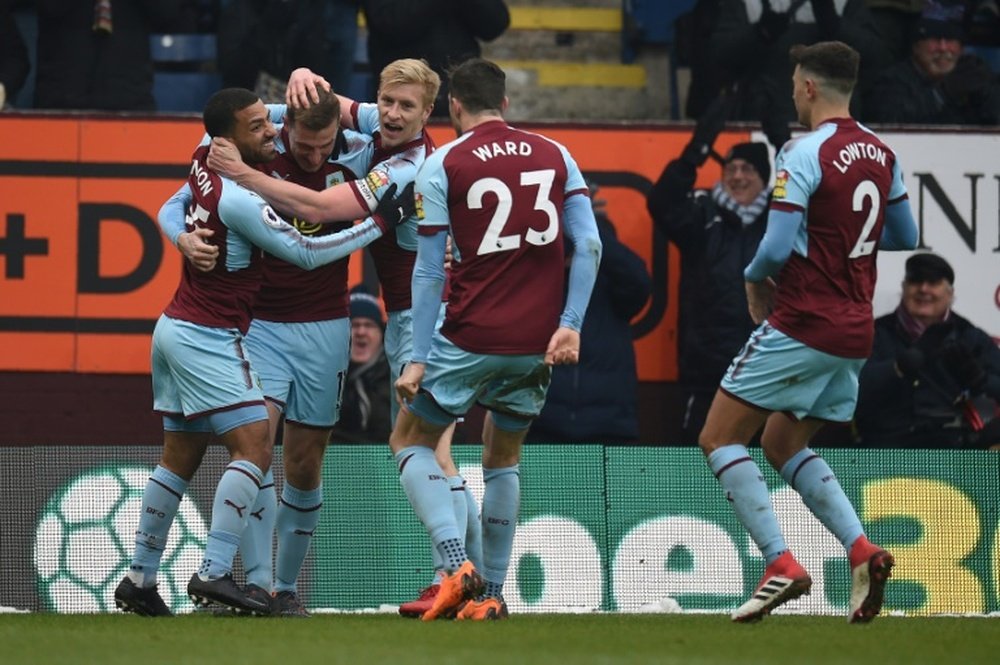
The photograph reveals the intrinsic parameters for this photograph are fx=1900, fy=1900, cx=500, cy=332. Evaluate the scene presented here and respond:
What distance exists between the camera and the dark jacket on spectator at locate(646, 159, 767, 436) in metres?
11.1

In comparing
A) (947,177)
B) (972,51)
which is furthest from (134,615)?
(972,51)

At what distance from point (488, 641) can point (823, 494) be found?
→ 173 centimetres

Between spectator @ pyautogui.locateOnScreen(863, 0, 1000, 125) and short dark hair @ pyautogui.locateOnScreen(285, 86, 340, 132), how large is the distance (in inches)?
195

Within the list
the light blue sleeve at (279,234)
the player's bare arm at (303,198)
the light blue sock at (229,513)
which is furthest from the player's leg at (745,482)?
the light blue sock at (229,513)

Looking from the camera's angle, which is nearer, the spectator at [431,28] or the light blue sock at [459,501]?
the light blue sock at [459,501]

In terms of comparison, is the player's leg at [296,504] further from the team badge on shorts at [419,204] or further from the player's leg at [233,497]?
the team badge on shorts at [419,204]

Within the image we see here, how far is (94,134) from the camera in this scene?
11617 mm

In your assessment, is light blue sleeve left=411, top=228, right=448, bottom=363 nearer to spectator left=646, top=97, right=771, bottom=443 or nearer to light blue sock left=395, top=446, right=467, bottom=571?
light blue sock left=395, top=446, right=467, bottom=571

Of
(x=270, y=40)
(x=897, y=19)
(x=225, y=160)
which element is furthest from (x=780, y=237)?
(x=897, y=19)

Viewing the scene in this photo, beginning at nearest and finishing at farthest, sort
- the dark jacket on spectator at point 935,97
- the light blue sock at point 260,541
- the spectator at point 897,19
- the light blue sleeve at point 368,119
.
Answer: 1. the light blue sock at point 260,541
2. the light blue sleeve at point 368,119
3. the dark jacket on spectator at point 935,97
4. the spectator at point 897,19

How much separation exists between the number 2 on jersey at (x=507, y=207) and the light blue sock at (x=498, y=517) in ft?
3.31

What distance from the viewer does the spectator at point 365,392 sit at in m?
10.8

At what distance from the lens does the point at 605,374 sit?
35.6ft

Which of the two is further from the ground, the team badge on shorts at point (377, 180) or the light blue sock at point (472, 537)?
the team badge on shorts at point (377, 180)
